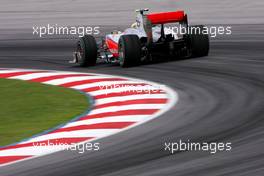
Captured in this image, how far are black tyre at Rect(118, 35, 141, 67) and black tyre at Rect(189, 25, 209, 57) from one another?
121 centimetres

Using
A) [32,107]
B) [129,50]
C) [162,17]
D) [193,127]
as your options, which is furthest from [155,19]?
[193,127]

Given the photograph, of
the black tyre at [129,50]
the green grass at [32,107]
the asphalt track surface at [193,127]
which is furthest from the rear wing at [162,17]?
the green grass at [32,107]

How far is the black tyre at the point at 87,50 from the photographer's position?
19.8 meters

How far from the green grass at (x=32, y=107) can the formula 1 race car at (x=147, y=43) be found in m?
2.00

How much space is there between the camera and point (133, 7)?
31.1m

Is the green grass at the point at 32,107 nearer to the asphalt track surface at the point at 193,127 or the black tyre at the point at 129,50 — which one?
the asphalt track surface at the point at 193,127

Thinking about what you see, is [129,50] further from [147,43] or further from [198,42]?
[198,42]

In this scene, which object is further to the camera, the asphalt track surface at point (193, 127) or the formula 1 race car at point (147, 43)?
the formula 1 race car at point (147, 43)

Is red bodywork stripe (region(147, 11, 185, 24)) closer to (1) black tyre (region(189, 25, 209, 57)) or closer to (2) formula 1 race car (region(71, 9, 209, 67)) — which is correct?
(2) formula 1 race car (region(71, 9, 209, 67))

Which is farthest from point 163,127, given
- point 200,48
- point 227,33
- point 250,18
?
Result: point 250,18

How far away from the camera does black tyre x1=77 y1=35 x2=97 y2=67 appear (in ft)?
65.0

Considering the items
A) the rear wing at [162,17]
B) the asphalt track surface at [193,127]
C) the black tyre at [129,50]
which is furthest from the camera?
the rear wing at [162,17]

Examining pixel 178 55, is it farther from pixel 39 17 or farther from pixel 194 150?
pixel 39 17

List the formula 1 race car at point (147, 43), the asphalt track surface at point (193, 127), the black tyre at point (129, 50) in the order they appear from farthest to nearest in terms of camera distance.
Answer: the formula 1 race car at point (147, 43) < the black tyre at point (129, 50) < the asphalt track surface at point (193, 127)
